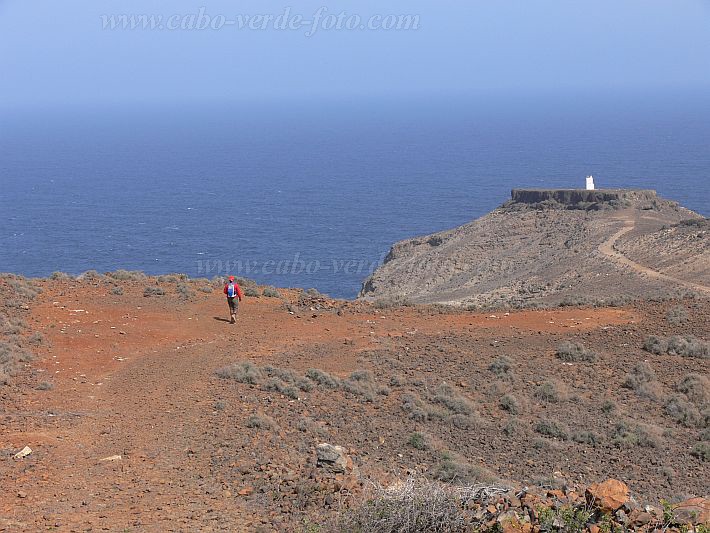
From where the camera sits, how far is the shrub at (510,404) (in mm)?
14914

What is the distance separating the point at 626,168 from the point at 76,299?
11832 centimetres

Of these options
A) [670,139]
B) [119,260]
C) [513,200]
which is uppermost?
[670,139]

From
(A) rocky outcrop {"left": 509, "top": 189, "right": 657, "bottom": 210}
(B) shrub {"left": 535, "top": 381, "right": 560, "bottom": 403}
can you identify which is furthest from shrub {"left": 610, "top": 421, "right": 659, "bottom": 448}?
(A) rocky outcrop {"left": 509, "top": 189, "right": 657, "bottom": 210}

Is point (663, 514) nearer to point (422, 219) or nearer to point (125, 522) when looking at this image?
point (125, 522)

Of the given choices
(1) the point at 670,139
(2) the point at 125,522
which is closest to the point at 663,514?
(2) the point at 125,522

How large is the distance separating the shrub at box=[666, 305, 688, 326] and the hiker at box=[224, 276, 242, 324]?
10.2 metres

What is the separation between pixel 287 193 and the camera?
12269 centimetres

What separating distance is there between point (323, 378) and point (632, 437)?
18.1ft

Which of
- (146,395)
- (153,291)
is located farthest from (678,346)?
(153,291)

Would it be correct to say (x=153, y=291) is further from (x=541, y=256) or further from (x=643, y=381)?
(x=541, y=256)

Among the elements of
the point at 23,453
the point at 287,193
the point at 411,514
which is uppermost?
the point at 287,193

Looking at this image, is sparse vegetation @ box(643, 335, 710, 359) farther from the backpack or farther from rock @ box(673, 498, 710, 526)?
rock @ box(673, 498, 710, 526)

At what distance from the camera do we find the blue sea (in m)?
79.5

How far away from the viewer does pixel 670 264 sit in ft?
133
